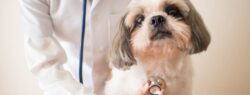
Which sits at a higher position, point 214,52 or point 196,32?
point 196,32

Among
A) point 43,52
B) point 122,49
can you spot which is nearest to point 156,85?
point 122,49

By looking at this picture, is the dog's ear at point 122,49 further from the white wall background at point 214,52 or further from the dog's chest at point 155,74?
the white wall background at point 214,52

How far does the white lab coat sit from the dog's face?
0.41 feet

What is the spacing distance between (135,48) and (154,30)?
3.2 inches

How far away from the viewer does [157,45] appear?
109 cm

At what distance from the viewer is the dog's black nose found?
1.06 meters

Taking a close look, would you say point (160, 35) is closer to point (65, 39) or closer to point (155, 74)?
point (155, 74)

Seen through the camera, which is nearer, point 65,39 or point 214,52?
point 65,39

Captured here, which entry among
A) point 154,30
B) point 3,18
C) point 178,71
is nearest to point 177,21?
point 154,30

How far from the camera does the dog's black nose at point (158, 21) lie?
3.46 feet

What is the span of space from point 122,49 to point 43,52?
0.27 metres

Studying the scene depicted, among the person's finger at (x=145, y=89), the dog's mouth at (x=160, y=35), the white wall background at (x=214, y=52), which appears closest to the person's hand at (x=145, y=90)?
the person's finger at (x=145, y=89)

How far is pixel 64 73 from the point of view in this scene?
4.08ft

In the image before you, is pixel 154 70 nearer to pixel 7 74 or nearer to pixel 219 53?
pixel 219 53
